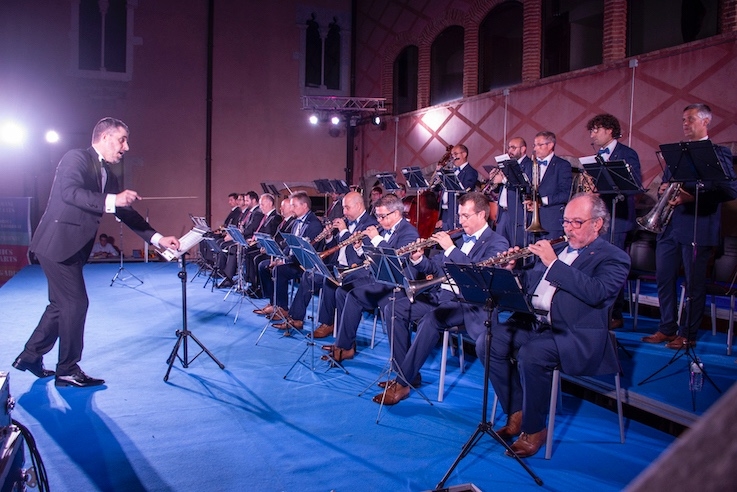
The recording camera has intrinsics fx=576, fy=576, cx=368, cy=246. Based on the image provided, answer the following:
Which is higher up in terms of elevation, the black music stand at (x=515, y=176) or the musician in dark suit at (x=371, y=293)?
the black music stand at (x=515, y=176)

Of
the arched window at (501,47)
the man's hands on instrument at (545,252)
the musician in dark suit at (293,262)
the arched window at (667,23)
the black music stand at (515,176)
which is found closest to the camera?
the man's hands on instrument at (545,252)

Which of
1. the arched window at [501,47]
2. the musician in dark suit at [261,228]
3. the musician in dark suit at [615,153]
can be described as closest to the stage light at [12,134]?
the musician in dark suit at [261,228]

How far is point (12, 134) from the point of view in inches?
530

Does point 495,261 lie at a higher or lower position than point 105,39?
lower

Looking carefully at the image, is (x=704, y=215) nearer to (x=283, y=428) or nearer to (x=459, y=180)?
(x=459, y=180)

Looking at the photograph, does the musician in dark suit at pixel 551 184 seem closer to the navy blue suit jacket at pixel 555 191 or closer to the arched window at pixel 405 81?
the navy blue suit jacket at pixel 555 191

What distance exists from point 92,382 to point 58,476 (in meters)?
1.63

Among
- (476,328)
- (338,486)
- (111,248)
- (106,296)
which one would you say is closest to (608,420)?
(476,328)

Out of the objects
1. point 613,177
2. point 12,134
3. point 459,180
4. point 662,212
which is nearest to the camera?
point 613,177

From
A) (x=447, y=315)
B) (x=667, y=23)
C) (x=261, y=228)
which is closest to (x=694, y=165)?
(x=447, y=315)

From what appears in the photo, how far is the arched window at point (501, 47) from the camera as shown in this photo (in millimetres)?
11312

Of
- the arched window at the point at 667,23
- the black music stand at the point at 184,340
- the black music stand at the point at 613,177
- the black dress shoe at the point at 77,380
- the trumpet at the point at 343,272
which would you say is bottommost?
the black dress shoe at the point at 77,380

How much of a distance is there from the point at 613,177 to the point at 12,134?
1358 centimetres

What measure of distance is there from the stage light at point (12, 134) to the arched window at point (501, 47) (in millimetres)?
10658
